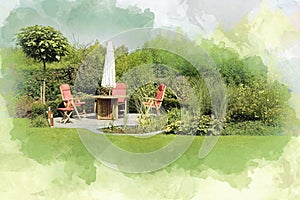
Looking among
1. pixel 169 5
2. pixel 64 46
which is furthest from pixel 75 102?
pixel 169 5

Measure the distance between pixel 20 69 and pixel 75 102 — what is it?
1080mm

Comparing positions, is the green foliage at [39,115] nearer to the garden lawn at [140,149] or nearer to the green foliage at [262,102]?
the garden lawn at [140,149]

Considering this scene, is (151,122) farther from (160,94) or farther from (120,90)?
(120,90)

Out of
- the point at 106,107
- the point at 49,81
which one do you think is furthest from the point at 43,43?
the point at 106,107

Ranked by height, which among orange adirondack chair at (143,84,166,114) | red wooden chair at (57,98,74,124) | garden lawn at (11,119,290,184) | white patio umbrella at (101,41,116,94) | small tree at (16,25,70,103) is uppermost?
small tree at (16,25,70,103)

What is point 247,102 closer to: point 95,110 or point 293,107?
point 293,107

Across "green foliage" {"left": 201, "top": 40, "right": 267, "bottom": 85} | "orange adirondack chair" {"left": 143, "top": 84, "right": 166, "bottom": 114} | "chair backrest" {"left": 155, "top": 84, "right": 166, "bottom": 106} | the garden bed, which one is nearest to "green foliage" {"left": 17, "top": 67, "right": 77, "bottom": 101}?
the garden bed

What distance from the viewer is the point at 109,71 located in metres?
8.91

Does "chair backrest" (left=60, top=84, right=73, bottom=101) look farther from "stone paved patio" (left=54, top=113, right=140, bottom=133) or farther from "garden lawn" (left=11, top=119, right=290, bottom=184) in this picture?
"garden lawn" (left=11, top=119, right=290, bottom=184)

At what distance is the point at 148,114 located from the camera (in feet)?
28.8

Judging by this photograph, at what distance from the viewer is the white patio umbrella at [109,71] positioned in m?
8.84

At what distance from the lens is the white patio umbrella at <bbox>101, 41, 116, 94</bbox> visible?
348 inches

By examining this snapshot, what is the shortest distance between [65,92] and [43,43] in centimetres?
89

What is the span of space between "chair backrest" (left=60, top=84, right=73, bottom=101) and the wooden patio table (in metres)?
0.46
